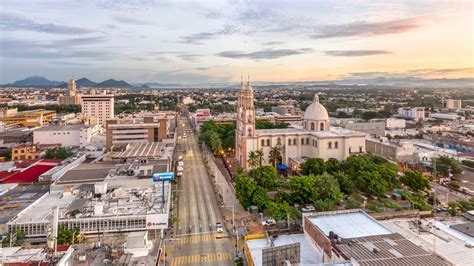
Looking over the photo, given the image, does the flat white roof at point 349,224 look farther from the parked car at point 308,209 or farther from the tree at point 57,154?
the tree at point 57,154

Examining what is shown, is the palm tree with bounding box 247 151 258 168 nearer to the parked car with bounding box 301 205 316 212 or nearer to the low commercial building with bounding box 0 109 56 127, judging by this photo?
the parked car with bounding box 301 205 316 212

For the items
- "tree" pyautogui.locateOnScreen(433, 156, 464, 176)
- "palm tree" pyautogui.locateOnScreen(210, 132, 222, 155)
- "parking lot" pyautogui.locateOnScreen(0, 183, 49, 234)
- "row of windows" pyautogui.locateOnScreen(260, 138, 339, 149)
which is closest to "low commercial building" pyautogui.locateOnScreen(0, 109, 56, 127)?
"parking lot" pyautogui.locateOnScreen(0, 183, 49, 234)

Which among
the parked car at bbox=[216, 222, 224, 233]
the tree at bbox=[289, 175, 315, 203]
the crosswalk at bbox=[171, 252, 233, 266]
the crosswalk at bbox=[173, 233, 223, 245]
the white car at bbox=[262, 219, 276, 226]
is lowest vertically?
the crosswalk at bbox=[171, 252, 233, 266]

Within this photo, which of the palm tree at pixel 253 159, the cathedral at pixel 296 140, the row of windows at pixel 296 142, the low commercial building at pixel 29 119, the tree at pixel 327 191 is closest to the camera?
the tree at pixel 327 191

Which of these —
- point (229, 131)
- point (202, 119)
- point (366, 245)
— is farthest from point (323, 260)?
point (202, 119)

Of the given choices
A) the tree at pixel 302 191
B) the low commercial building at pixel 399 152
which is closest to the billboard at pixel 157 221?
the tree at pixel 302 191

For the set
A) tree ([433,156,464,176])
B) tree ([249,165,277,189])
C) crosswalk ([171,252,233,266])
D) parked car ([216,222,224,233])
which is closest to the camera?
crosswalk ([171,252,233,266])

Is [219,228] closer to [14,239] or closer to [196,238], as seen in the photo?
[196,238]
